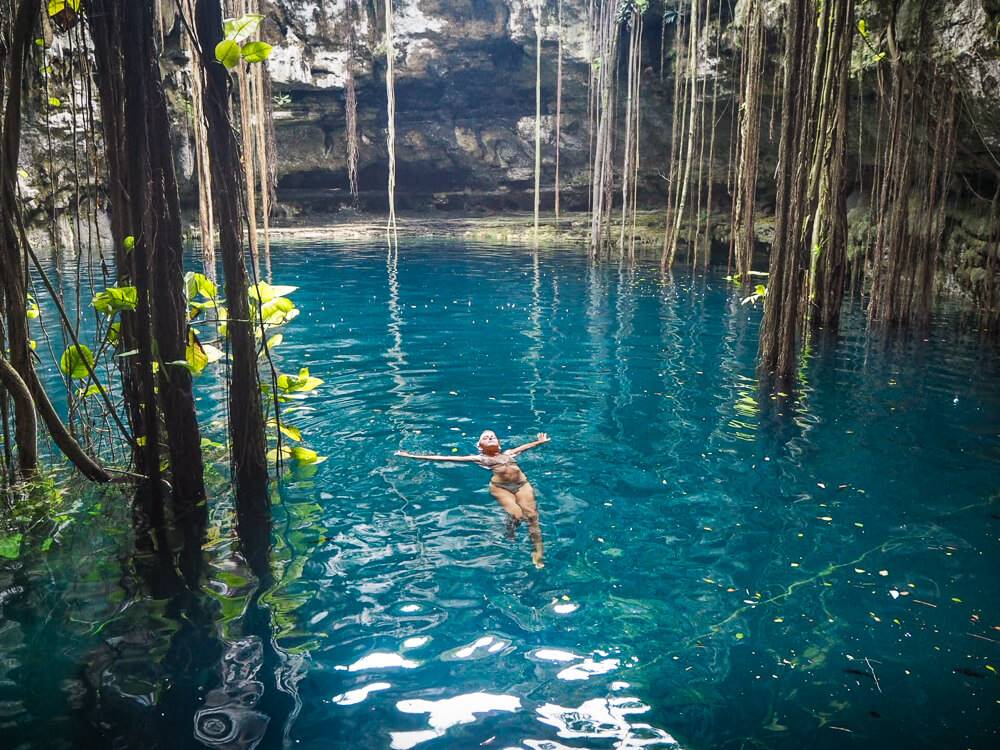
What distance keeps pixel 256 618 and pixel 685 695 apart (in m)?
1.86

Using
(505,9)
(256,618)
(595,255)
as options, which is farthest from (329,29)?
(256,618)

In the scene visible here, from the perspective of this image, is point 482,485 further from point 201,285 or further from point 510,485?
point 201,285

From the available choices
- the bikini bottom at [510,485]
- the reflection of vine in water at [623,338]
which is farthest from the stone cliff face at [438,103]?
the bikini bottom at [510,485]

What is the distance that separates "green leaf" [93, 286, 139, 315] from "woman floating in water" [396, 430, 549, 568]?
7.43 ft

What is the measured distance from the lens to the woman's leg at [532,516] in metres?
4.01

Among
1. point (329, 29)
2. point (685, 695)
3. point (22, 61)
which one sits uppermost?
point (329, 29)

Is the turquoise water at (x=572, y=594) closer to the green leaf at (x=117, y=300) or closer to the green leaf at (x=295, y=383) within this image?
the green leaf at (x=295, y=383)

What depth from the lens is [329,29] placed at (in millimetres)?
23172

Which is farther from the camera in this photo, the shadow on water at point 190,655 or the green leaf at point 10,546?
the green leaf at point 10,546

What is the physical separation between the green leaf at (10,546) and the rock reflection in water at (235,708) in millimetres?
1422

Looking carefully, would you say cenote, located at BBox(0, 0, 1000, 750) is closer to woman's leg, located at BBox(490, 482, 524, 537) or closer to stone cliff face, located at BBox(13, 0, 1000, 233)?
woman's leg, located at BBox(490, 482, 524, 537)

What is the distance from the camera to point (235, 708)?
2.77m

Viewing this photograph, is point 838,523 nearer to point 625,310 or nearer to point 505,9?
point 625,310

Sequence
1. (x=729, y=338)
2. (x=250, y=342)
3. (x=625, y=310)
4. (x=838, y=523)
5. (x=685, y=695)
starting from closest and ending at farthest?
(x=685, y=695) → (x=250, y=342) → (x=838, y=523) → (x=729, y=338) → (x=625, y=310)
